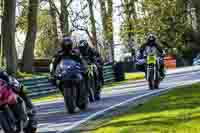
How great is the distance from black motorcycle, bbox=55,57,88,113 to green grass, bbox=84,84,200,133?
→ 4.87 ft

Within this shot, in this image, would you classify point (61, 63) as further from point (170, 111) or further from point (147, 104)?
point (170, 111)

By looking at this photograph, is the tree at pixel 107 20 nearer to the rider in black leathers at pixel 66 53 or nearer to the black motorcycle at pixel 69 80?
the rider in black leathers at pixel 66 53

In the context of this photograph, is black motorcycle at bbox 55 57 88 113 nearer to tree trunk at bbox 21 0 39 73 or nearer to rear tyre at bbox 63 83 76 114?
rear tyre at bbox 63 83 76 114

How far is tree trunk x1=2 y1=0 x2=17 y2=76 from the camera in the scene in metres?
30.8

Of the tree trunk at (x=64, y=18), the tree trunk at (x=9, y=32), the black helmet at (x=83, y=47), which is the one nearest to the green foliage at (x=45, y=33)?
the tree trunk at (x=64, y=18)

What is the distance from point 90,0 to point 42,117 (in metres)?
37.5

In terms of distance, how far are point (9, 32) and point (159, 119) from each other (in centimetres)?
2050

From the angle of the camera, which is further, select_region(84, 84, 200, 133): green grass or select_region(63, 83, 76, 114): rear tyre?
select_region(63, 83, 76, 114): rear tyre

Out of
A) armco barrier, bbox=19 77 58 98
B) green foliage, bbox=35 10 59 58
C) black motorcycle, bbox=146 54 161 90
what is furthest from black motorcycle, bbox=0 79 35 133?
green foliage, bbox=35 10 59 58

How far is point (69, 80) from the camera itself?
15.4 metres

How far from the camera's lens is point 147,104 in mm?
15266

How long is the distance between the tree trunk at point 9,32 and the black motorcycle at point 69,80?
15.3 meters

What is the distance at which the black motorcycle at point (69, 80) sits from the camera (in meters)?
15.3

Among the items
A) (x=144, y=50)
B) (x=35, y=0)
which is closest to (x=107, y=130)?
(x=144, y=50)
